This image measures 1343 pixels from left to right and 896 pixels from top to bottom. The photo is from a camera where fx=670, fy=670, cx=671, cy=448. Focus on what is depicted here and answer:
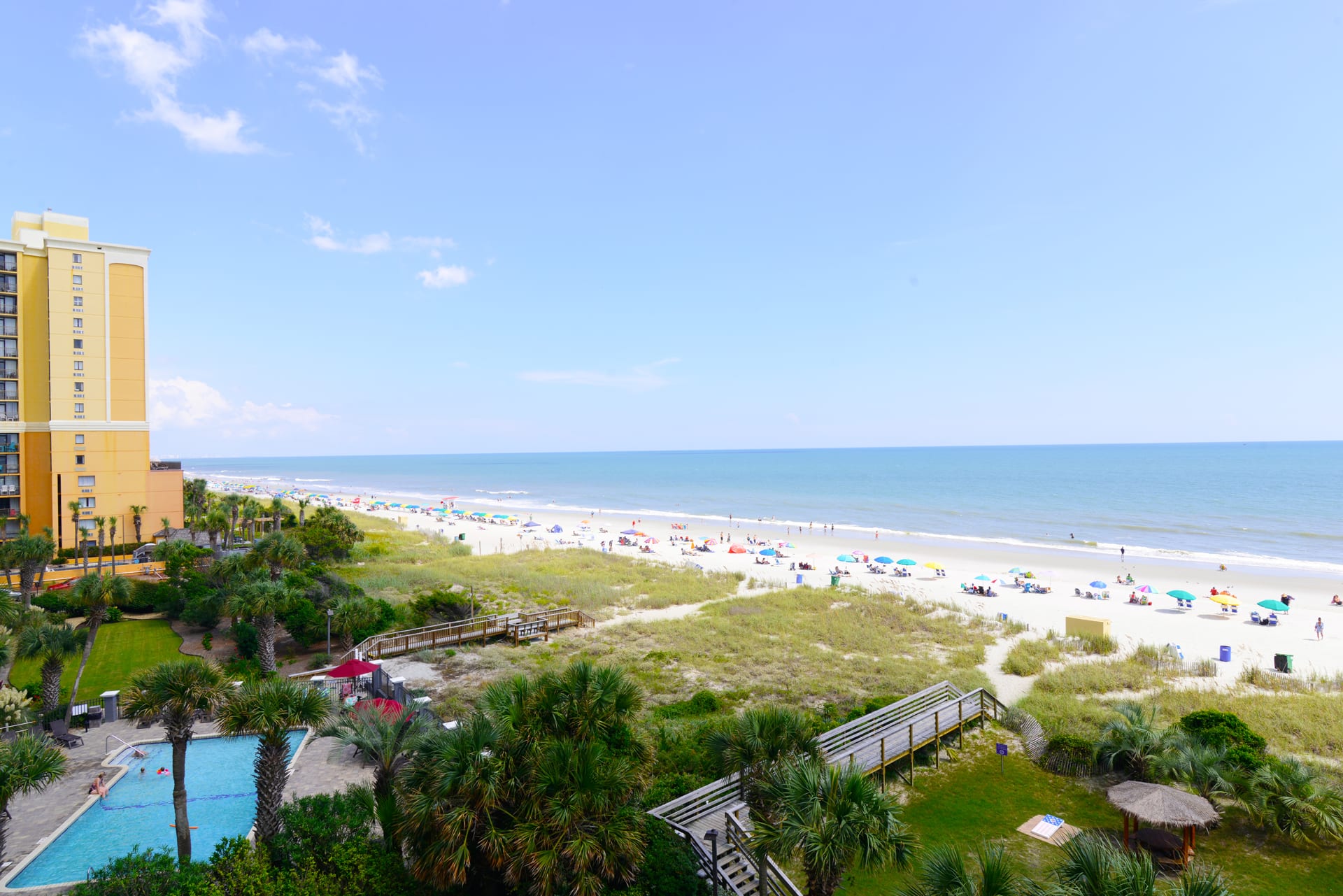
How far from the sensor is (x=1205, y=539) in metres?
64.6

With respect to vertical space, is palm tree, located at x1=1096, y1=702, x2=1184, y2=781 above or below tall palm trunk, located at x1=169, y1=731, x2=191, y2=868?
below

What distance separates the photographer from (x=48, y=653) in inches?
738

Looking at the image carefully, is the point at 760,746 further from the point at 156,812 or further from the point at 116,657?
the point at 116,657

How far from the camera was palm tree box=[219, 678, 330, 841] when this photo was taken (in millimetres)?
11328

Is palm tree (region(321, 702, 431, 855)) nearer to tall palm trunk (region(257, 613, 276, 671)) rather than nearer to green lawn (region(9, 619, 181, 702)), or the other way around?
tall palm trunk (region(257, 613, 276, 671))

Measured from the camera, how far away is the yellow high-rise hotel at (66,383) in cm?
4328

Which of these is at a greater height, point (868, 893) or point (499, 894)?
point (499, 894)

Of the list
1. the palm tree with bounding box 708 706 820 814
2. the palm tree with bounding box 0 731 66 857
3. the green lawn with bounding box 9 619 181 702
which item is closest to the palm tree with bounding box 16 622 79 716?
the green lawn with bounding box 9 619 181 702

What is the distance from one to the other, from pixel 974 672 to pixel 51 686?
94.5 ft

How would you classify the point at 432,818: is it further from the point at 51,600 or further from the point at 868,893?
the point at 51,600

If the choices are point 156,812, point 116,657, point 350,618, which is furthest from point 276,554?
point 156,812

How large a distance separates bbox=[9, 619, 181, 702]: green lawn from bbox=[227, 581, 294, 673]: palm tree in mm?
4376

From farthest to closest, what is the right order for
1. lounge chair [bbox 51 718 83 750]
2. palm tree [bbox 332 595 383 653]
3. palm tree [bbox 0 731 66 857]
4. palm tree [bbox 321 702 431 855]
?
1. palm tree [bbox 332 595 383 653]
2. lounge chair [bbox 51 718 83 750]
3. palm tree [bbox 321 702 431 855]
4. palm tree [bbox 0 731 66 857]

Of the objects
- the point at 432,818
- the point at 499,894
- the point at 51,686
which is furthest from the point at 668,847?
the point at 51,686
